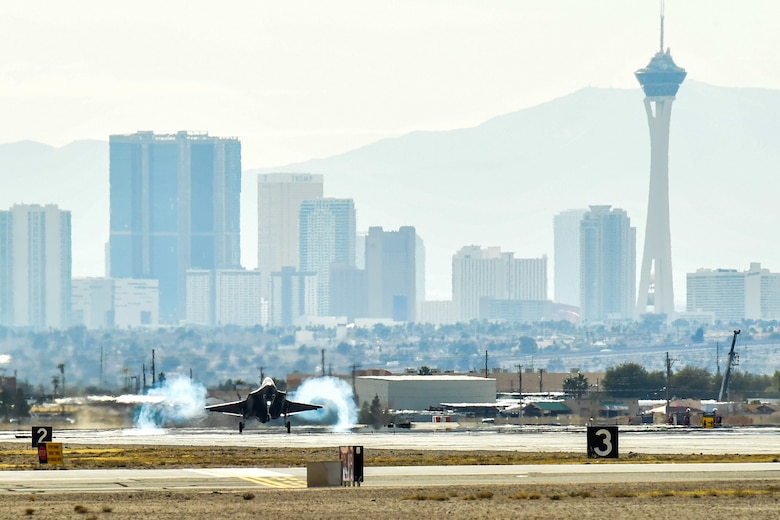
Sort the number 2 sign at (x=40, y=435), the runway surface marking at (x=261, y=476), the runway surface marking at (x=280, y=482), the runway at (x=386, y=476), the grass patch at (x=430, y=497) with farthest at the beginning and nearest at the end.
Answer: the number 2 sign at (x=40, y=435), the runway surface marking at (x=261, y=476), the runway surface marking at (x=280, y=482), the runway at (x=386, y=476), the grass patch at (x=430, y=497)

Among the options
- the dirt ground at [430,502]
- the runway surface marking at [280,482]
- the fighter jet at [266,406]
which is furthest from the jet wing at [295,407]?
the dirt ground at [430,502]

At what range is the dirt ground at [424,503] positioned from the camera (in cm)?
7644

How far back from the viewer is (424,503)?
3184 inches

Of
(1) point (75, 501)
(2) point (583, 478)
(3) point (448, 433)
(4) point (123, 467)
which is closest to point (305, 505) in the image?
(1) point (75, 501)

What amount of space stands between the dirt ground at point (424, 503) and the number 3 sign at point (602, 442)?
1026 inches

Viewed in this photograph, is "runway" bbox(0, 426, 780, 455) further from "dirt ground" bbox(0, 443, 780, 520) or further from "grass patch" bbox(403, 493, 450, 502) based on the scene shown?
"grass patch" bbox(403, 493, 450, 502)

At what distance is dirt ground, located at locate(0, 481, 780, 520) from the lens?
76438 millimetres

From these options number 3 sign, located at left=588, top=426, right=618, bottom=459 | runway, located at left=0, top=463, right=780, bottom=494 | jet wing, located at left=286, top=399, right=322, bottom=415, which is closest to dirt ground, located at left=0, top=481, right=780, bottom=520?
runway, located at left=0, top=463, right=780, bottom=494

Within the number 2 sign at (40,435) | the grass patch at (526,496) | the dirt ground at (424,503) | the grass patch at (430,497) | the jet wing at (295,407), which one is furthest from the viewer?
the jet wing at (295,407)

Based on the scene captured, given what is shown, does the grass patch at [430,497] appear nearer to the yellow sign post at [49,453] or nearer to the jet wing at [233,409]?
the yellow sign post at [49,453]

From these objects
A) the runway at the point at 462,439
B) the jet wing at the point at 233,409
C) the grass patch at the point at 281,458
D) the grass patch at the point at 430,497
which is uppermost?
the grass patch at the point at 430,497

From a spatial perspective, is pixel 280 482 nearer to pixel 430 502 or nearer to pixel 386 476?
pixel 386 476

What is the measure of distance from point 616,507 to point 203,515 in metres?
18.2

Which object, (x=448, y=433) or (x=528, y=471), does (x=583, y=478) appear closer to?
(x=528, y=471)
